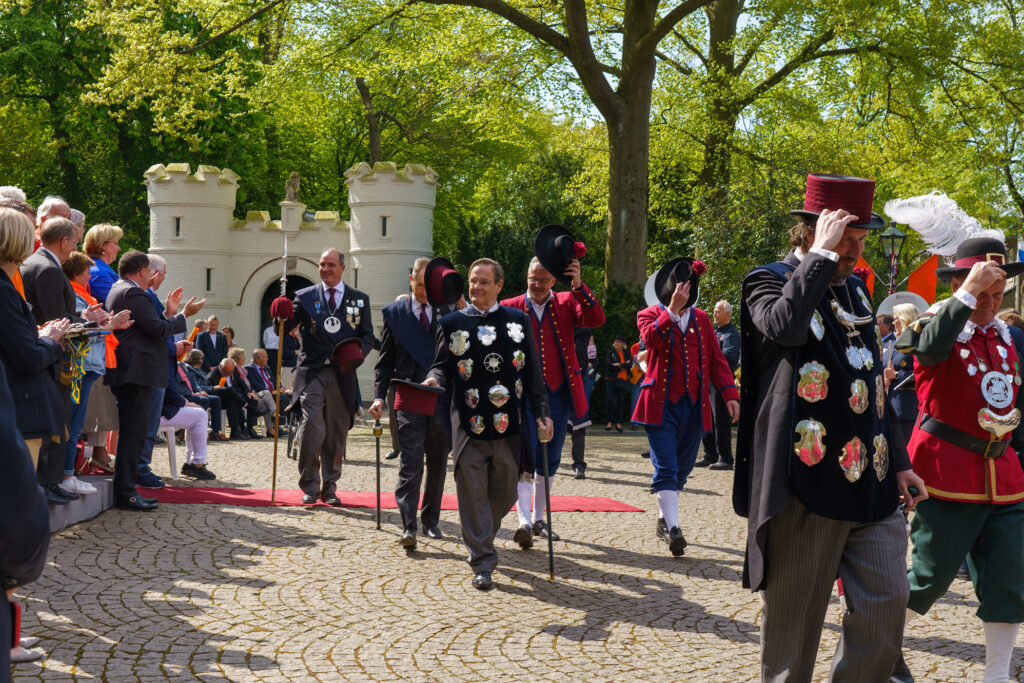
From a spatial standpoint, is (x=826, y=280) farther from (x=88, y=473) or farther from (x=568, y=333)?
(x=88, y=473)

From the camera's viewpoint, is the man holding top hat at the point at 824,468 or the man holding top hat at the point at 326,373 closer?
the man holding top hat at the point at 824,468

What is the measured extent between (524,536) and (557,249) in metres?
2.05

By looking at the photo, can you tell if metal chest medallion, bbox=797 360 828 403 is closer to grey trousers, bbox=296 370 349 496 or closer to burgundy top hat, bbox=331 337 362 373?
burgundy top hat, bbox=331 337 362 373

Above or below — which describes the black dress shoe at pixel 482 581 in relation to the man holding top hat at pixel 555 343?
below

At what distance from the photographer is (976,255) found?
15.8 ft

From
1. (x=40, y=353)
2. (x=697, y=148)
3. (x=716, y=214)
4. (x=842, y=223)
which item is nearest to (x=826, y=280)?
(x=842, y=223)

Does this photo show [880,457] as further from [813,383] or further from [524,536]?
[524,536]

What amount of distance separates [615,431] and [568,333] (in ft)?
37.2

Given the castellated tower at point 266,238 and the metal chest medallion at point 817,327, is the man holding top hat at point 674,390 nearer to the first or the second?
the metal chest medallion at point 817,327

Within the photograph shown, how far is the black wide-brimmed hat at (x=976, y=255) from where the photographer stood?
4.81 meters

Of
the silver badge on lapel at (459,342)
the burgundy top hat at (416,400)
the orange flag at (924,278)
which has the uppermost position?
the orange flag at (924,278)

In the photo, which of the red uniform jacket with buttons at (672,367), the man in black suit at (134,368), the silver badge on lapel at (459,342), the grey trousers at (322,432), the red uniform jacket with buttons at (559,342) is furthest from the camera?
the grey trousers at (322,432)

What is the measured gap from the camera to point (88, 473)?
998 cm

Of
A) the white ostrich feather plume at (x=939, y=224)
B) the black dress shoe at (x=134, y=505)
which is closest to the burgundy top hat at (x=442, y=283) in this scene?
the black dress shoe at (x=134, y=505)
